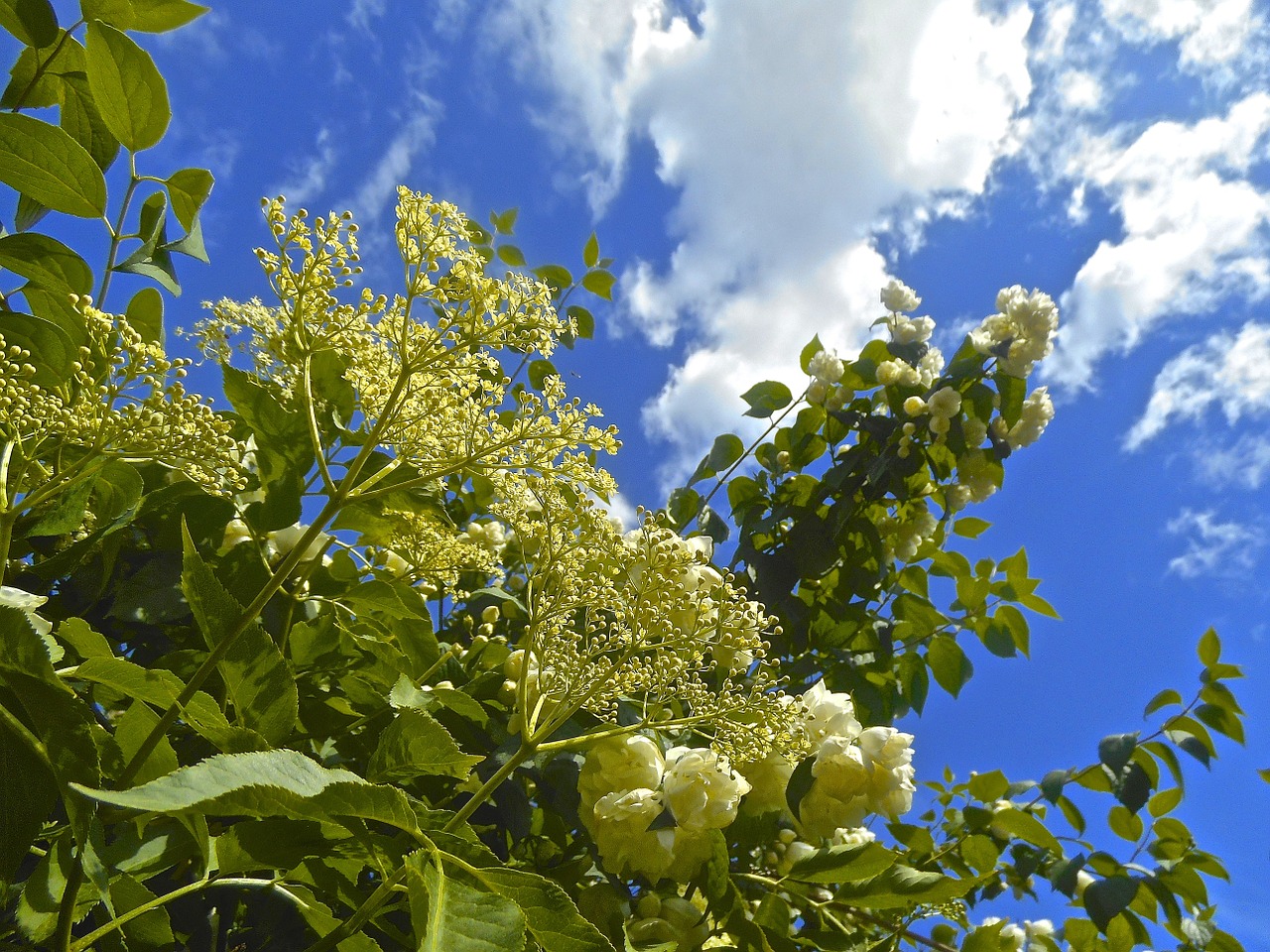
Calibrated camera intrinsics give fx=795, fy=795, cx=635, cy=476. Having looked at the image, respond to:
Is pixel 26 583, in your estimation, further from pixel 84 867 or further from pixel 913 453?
pixel 913 453

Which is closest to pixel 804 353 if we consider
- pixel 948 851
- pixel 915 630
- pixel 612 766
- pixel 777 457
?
pixel 777 457

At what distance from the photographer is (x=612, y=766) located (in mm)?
1171

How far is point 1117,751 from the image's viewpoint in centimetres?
193

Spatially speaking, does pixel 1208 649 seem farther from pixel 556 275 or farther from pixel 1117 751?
pixel 556 275

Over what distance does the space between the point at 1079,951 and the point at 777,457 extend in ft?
4.71

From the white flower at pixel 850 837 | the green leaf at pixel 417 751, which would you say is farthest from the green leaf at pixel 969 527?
the green leaf at pixel 417 751

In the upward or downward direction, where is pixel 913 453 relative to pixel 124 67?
upward

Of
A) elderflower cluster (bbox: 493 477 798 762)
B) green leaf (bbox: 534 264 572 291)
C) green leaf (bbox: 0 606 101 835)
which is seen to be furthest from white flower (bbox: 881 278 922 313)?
green leaf (bbox: 0 606 101 835)

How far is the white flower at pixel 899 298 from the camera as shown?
97.3 inches

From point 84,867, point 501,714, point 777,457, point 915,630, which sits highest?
point 777,457

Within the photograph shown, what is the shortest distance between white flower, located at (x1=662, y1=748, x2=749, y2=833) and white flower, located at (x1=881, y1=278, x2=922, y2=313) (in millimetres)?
1763

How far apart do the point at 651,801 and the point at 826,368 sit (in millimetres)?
1531

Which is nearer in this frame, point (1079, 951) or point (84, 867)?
point (84, 867)

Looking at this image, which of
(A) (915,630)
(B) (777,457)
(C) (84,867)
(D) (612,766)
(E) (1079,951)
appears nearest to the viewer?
(C) (84,867)
